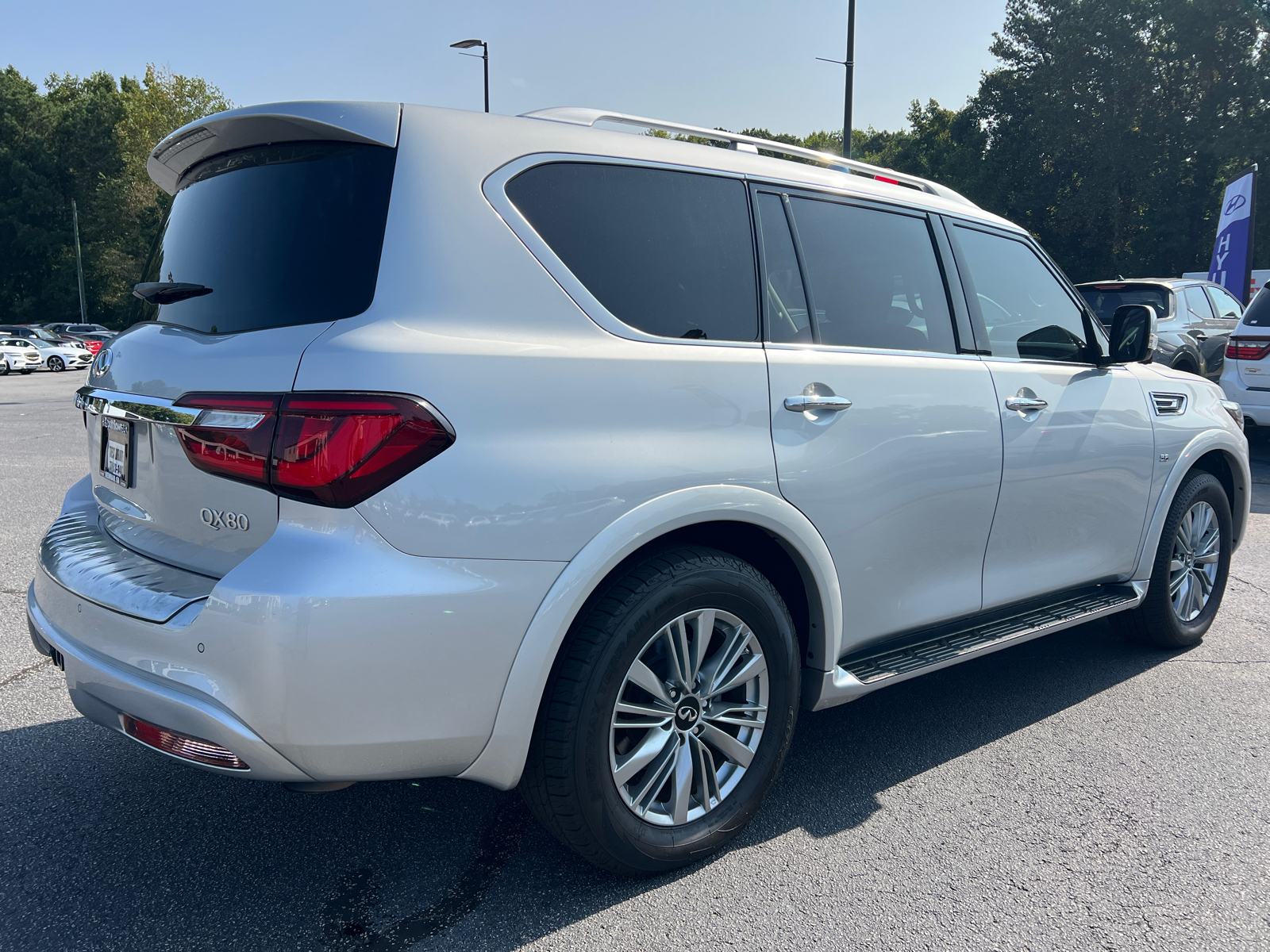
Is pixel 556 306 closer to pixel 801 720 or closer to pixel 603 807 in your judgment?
pixel 603 807

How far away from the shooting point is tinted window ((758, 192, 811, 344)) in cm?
276

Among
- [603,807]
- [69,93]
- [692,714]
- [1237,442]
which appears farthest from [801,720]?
[69,93]

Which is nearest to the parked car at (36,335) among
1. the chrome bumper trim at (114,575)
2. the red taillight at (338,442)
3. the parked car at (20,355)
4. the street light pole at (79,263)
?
the parked car at (20,355)

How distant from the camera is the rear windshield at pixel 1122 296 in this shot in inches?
439

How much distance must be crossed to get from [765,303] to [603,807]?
145 centimetres

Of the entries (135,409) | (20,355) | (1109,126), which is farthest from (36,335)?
(1109,126)

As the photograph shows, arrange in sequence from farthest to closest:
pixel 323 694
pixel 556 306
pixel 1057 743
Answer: pixel 1057 743 → pixel 556 306 → pixel 323 694

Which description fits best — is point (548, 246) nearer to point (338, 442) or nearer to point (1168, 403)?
point (338, 442)

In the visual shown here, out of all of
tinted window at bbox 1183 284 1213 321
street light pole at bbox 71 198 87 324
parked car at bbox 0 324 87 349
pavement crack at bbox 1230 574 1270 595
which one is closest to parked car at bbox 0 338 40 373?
parked car at bbox 0 324 87 349

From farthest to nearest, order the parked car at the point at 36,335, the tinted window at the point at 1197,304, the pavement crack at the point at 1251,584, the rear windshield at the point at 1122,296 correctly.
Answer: the parked car at the point at 36,335 < the tinted window at the point at 1197,304 < the rear windshield at the point at 1122,296 < the pavement crack at the point at 1251,584

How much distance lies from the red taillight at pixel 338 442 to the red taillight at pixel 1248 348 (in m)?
10.2

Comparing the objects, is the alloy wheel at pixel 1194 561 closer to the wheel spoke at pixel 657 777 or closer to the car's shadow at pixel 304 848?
the car's shadow at pixel 304 848

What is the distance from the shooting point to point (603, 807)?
233 cm

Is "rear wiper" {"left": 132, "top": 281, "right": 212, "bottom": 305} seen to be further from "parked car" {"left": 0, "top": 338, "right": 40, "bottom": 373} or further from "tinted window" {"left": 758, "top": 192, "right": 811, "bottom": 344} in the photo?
"parked car" {"left": 0, "top": 338, "right": 40, "bottom": 373}
